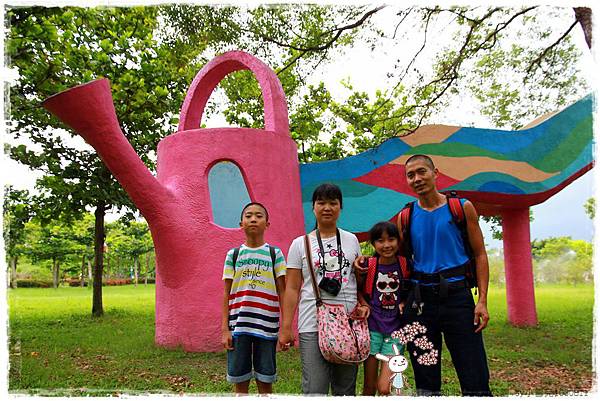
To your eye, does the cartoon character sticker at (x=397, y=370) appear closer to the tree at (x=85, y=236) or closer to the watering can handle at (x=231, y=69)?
the watering can handle at (x=231, y=69)

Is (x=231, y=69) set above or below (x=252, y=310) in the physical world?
above

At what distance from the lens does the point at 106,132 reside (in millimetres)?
4965

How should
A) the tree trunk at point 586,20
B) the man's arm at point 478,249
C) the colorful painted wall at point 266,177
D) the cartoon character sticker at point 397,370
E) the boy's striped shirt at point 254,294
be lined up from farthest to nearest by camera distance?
the colorful painted wall at point 266,177, the tree trunk at point 586,20, the boy's striped shirt at point 254,294, the man's arm at point 478,249, the cartoon character sticker at point 397,370

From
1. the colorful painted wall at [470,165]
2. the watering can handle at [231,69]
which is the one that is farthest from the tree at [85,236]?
the colorful painted wall at [470,165]

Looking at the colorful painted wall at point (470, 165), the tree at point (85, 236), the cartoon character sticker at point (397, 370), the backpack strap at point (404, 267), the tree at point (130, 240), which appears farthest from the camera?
the tree at point (130, 240)

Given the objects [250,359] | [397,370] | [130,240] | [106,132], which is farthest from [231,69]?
[130,240]

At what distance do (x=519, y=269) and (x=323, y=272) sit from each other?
21.3 feet

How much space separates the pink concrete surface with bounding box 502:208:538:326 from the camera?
795 cm

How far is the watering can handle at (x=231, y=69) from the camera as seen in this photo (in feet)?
21.7

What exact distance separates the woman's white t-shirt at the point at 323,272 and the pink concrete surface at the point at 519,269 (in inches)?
247

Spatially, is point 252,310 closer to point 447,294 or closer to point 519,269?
point 447,294

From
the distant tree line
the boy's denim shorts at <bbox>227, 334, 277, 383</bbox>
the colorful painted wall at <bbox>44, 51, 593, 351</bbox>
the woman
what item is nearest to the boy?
Result: the boy's denim shorts at <bbox>227, 334, 277, 383</bbox>

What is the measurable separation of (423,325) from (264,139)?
13.8 feet

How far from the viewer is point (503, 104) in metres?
11.3
